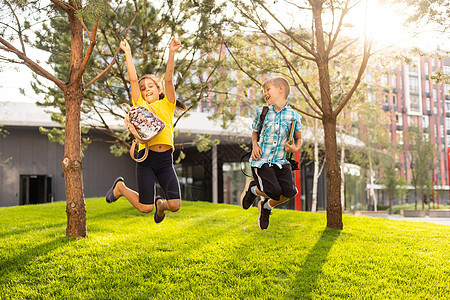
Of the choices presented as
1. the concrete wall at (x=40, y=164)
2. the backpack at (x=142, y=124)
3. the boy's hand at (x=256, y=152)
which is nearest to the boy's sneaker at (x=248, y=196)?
the boy's hand at (x=256, y=152)

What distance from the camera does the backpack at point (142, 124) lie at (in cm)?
349

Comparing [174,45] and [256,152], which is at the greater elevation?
[174,45]

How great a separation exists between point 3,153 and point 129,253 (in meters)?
22.8

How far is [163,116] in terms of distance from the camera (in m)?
3.97

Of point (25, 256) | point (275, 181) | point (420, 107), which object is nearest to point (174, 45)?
point (275, 181)

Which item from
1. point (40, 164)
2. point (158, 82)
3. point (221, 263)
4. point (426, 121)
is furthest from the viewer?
point (426, 121)

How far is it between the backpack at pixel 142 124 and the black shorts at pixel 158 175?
0.18m

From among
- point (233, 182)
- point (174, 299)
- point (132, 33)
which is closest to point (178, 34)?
point (132, 33)

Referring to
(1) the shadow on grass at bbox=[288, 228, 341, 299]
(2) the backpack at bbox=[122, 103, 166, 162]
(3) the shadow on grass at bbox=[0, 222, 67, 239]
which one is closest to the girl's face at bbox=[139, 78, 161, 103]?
(2) the backpack at bbox=[122, 103, 166, 162]

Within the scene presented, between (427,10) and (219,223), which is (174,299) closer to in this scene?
(219,223)

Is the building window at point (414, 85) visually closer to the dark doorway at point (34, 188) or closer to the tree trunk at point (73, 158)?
the dark doorway at point (34, 188)

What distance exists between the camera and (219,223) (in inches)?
446

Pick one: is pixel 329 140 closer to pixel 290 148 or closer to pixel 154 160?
pixel 290 148

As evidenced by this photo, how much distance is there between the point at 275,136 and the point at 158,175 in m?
1.18
